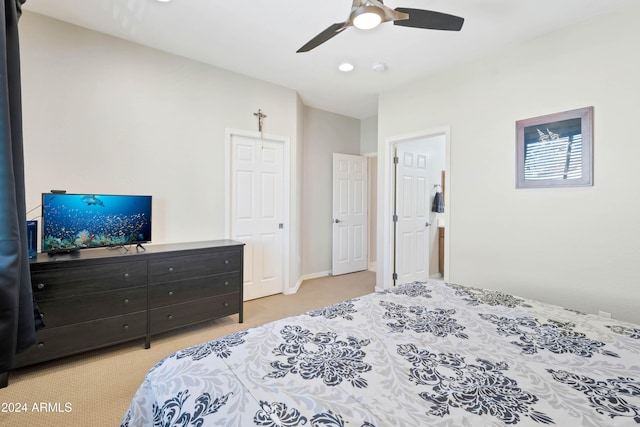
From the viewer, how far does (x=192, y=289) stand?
2662mm

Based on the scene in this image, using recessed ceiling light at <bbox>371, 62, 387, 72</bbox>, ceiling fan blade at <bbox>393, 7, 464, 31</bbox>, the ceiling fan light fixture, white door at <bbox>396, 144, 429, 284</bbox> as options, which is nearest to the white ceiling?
recessed ceiling light at <bbox>371, 62, 387, 72</bbox>

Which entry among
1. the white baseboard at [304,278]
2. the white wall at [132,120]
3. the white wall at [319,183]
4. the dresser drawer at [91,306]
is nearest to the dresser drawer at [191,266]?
the dresser drawer at [91,306]

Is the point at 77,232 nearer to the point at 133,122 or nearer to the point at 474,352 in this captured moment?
the point at 133,122

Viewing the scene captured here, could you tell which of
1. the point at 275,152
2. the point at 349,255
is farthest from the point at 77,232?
the point at 349,255

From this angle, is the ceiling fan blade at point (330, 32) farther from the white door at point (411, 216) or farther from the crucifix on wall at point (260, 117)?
the white door at point (411, 216)

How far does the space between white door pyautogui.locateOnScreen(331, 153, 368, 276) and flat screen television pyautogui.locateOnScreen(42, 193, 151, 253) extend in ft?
9.69

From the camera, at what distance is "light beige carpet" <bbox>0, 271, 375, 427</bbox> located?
167 centimetres

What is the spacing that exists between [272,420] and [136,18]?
3057 mm

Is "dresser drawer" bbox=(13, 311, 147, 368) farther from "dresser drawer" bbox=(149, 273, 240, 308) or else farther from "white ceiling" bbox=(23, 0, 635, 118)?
"white ceiling" bbox=(23, 0, 635, 118)

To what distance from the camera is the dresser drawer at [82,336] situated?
Result: 2.02 meters

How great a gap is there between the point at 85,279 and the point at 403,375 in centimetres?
235

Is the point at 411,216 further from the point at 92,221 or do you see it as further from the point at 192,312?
the point at 92,221

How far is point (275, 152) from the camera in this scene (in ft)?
12.5

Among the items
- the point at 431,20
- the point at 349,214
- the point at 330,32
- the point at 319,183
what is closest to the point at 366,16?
the point at 330,32
